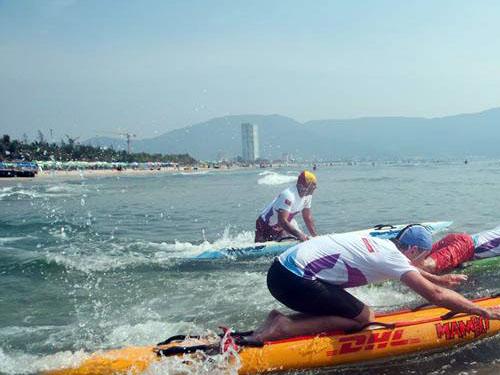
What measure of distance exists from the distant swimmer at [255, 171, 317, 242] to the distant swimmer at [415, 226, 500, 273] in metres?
3.16

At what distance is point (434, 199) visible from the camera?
29.0 m

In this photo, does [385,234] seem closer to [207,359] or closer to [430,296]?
[430,296]

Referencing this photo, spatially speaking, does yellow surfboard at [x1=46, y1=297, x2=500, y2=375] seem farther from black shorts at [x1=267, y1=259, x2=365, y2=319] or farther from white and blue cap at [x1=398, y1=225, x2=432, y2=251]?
white and blue cap at [x1=398, y1=225, x2=432, y2=251]

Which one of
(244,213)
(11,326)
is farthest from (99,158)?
(11,326)

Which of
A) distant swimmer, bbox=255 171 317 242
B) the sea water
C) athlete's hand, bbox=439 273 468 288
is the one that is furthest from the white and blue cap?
distant swimmer, bbox=255 171 317 242

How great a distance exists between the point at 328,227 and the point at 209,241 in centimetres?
499

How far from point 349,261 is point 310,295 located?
558 millimetres

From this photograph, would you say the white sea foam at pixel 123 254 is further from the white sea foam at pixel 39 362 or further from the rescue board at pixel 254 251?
the white sea foam at pixel 39 362

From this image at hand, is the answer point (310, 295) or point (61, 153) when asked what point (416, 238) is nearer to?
point (310, 295)

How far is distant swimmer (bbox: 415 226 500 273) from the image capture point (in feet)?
29.2

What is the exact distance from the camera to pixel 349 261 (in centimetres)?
523

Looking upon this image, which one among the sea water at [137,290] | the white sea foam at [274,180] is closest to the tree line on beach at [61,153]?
the white sea foam at [274,180]

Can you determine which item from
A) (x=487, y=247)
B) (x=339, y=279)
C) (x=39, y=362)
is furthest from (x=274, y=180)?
(x=39, y=362)

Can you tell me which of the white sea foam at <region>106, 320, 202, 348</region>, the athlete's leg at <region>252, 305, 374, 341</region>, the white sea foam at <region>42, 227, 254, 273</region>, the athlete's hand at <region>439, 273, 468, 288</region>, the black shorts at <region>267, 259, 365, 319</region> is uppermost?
the black shorts at <region>267, 259, 365, 319</region>
